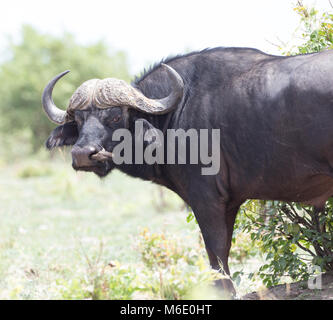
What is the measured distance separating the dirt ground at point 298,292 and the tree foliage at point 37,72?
23.3 meters

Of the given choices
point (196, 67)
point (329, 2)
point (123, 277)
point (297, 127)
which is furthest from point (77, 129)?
point (329, 2)

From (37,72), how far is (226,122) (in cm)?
2647

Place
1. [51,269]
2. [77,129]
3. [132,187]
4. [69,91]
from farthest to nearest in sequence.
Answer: [69,91]
[132,187]
[51,269]
[77,129]

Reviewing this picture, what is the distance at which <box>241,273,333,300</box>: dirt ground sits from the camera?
4.04m

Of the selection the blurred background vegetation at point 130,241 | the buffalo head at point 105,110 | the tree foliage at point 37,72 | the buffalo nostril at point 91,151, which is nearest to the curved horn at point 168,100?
the buffalo head at point 105,110

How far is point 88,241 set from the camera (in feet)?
27.0

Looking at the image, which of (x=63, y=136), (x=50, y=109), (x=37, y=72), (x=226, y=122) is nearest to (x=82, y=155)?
(x=63, y=136)

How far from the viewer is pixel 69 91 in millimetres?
26250

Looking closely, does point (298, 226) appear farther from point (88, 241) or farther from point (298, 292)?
point (88, 241)

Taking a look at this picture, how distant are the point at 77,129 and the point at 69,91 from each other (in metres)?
21.9

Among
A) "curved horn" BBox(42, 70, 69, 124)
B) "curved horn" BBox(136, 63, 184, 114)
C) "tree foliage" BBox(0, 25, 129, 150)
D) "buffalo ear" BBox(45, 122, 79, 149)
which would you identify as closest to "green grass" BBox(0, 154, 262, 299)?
"buffalo ear" BBox(45, 122, 79, 149)

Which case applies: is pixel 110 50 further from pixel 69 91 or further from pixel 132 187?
pixel 132 187

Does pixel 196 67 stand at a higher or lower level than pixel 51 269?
higher

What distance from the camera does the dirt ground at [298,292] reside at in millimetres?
4035
